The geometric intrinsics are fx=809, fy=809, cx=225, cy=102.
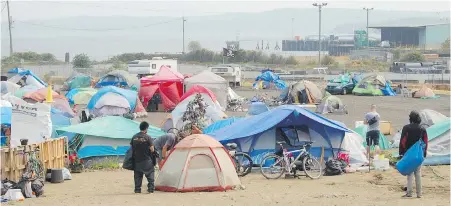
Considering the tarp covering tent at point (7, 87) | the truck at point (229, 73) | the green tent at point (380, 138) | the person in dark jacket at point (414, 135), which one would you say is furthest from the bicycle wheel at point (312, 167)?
the truck at point (229, 73)

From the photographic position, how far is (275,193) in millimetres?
14492

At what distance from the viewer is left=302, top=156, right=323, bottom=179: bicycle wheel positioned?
1662 centimetres

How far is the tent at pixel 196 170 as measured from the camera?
1452cm

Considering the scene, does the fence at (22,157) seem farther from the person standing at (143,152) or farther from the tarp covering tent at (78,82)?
the tarp covering tent at (78,82)

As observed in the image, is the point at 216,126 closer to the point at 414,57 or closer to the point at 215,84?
the point at 215,84

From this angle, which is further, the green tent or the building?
the building

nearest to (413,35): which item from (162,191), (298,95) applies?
(298,95)

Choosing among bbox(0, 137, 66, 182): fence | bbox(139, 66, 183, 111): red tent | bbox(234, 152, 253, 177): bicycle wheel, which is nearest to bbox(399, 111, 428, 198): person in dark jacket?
bbox(234, 152, 253, 177): bicycle wheel

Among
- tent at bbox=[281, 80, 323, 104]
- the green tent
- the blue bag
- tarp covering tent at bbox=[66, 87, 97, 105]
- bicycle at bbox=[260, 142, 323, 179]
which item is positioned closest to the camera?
the blue bag

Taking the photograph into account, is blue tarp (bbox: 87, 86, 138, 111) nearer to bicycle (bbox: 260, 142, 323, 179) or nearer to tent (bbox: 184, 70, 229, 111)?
tent (bbox: 184, 70, 229, 111)

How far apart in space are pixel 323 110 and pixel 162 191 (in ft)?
66.2

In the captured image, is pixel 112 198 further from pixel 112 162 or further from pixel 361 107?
pixel 361 107

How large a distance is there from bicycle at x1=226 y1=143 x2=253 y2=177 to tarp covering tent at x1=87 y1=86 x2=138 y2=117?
13.6 meters

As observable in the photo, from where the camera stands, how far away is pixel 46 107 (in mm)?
17953
